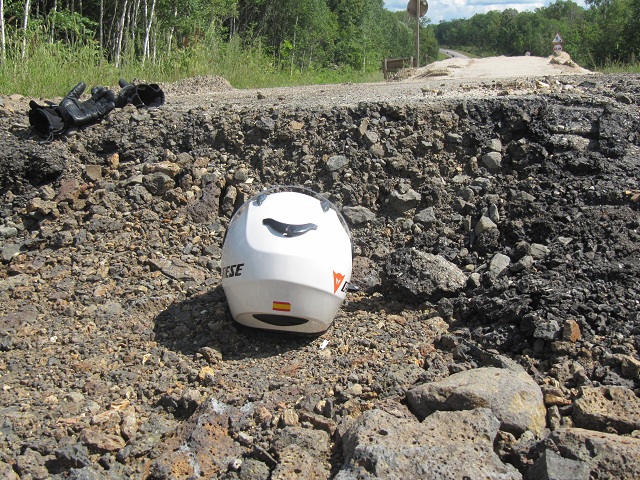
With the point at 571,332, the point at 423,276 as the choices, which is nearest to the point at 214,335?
the point at 423,276

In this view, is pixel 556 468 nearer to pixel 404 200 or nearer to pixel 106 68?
pixel 404 200

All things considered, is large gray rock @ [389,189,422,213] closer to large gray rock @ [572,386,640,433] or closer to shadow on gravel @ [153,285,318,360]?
shadow on gravel @ [153,285,318,360]

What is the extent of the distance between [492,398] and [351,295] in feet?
5.51

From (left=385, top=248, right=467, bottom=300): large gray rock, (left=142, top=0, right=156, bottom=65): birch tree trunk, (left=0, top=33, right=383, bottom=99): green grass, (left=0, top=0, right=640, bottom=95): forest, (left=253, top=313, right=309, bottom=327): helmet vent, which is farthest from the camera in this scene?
(left=142, top=0, right=156, bottom=65): birch tree trunk

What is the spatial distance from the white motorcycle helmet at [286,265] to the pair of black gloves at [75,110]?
2.79 metres

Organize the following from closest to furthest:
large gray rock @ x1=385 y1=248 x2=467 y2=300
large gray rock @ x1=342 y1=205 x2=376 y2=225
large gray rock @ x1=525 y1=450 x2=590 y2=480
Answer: large gray rock @ x1=525 y1=450 x2=590 y2=480, large gray rock @ x1=385 y1=248 x2=467 y2=300, large gray rock @ x1=342 y1=205 x2=376 y2=225

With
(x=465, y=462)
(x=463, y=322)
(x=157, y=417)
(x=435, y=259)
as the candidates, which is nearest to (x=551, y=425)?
(x=465, y=462)

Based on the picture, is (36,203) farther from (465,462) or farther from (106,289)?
(465,462)

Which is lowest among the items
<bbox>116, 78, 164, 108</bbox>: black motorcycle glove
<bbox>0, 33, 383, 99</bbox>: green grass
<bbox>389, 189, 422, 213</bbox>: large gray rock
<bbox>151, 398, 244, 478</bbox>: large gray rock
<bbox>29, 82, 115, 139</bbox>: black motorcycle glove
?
<bbox>151, 398, 244, 478</bbox>: large gray rock

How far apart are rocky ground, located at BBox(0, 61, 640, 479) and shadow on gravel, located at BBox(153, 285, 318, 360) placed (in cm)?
2

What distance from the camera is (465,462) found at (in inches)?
105

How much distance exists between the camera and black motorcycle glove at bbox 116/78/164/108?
21.3 feet

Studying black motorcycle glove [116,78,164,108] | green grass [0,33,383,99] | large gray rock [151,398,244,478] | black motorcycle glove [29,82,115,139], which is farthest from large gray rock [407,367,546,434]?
green grass [0,33,383,99]

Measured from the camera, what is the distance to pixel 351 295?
468 cm
